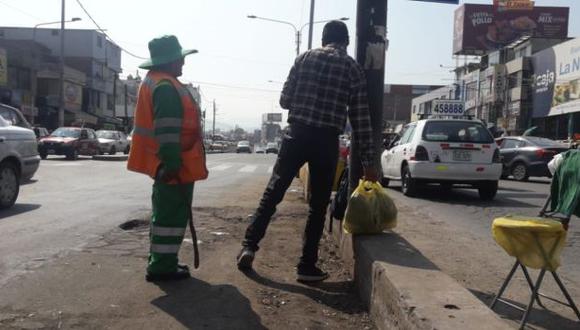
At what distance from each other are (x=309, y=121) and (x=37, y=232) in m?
3.49

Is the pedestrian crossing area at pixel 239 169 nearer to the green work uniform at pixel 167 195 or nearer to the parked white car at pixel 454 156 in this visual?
the parked white car at pixel 454 156

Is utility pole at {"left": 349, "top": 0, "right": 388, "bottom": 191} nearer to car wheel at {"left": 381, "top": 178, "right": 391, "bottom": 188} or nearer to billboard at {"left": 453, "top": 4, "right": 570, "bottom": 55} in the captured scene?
car wheel at {"left": 381, "top": 178, "right": 391, "bottom": 188}

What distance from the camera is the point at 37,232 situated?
637cm

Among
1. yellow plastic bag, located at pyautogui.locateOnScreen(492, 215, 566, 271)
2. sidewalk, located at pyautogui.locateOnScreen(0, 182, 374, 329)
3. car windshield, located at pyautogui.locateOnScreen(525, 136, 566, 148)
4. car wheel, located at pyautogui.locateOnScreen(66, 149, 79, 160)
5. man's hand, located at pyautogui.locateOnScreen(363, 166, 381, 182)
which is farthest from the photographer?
car wheel, located at pyautogui.locateOnScreen(66, 149, 79, 160)

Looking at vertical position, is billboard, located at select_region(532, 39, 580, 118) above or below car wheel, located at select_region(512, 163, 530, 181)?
above

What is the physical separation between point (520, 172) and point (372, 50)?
45.4ft

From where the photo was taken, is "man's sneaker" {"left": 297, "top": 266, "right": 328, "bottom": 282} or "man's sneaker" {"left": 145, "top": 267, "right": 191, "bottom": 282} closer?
"man's sneaker" {"left": 145, "top": 267, "right": 191, "bottom": 282}

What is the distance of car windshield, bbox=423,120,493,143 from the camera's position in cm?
1129

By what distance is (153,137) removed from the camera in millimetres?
4371

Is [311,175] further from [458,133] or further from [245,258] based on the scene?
[458,133]

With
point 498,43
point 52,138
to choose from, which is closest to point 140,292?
point 52,138

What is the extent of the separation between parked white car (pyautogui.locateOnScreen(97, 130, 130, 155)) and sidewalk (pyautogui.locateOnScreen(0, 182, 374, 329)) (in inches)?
1009

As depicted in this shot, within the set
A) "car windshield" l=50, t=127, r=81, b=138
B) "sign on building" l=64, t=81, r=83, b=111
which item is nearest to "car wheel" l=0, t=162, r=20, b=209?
"car windshield" l=50, t=127, r=81, b=138

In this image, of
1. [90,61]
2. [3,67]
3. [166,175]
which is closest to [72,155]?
[3,67]
